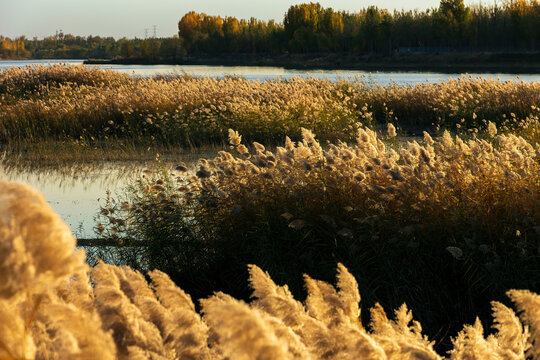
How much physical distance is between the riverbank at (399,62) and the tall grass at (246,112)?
142 feet

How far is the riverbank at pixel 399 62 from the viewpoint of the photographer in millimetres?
60594

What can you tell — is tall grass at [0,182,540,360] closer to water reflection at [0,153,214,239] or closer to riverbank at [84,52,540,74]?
water reflection at [0,153,214,239]

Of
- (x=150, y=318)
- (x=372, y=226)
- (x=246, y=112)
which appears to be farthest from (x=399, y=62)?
(x=150, y=318)

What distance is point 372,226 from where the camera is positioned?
14.1 feet

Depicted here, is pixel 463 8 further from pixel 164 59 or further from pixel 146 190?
pixel 146 190

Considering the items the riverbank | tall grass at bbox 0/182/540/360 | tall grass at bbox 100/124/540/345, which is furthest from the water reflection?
the riverbank

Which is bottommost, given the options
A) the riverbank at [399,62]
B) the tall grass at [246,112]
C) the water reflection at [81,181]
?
the water reflection at [81,181]

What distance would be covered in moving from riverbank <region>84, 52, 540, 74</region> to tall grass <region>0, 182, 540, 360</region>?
57.6 metres

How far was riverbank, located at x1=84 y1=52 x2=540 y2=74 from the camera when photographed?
60.6 metres

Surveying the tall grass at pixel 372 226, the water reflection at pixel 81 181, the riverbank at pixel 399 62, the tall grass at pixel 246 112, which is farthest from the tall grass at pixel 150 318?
the riverbank at pixel 399 62

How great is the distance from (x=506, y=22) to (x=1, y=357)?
249ft

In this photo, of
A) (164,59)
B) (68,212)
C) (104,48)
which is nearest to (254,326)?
(68,212)

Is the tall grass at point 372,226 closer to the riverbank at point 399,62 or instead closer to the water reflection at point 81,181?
the water reflection at point 81,181

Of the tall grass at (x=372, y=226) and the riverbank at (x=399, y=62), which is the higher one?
the riverbank at (x=399, y=62)
